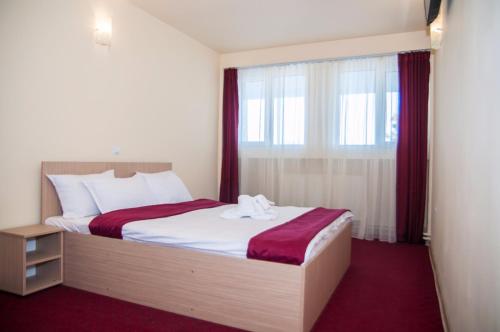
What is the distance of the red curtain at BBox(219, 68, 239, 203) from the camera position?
5.38 meters

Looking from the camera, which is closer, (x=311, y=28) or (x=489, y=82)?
(x=489, y=82)

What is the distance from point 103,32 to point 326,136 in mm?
2975

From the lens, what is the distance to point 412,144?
437cm

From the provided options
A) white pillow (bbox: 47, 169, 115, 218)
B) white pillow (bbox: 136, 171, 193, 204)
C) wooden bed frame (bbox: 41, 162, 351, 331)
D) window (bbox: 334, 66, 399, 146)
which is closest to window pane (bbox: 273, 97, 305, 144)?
window (bbox: 334, 66, 399, 146)

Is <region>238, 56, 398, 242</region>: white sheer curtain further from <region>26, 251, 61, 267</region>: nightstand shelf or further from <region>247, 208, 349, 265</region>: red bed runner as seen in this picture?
<region>26, 251, 61, 267</region>: nightstand shelf

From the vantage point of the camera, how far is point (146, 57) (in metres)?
4.07

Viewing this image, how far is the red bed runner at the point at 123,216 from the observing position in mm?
2645

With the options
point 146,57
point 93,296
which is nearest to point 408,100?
point 146,57

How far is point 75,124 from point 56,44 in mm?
689

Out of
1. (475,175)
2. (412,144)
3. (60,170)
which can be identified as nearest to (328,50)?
(412,144)

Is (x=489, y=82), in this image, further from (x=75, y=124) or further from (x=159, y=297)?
(x=75, y=124)

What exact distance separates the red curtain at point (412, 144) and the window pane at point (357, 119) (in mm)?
362

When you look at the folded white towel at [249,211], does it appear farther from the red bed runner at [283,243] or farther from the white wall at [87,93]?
the white wall at [87,93]

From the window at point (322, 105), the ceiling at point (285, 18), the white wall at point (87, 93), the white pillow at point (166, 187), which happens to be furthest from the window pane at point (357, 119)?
the white pillow at point (166, 187)
